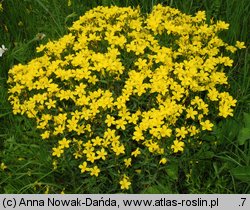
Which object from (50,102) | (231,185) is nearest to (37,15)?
(50,102)

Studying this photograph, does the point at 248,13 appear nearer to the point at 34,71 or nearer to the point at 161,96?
the point at 161,96

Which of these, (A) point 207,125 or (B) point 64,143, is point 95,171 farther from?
(A) point 207,125

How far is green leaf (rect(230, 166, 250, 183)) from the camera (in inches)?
108

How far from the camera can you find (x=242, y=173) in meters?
2.75

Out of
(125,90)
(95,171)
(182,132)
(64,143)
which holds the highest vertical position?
(125,90)

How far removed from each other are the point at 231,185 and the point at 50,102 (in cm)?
131

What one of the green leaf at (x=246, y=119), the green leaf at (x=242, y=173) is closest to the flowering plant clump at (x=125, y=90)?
the green leaf at (x=246, y=119)

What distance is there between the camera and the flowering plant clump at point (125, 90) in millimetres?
2791

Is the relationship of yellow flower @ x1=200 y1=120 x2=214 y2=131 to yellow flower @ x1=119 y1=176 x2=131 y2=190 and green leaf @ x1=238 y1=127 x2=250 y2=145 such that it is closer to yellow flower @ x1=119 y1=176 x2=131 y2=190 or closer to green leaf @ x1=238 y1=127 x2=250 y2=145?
green leaf @ x1=238 y1=127 x2=250 y2=145

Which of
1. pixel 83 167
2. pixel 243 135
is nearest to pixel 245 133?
pixel 243 135

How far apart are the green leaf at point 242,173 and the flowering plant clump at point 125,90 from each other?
1.06 ft

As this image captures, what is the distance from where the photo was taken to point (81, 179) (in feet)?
9.55

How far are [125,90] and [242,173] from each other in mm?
905

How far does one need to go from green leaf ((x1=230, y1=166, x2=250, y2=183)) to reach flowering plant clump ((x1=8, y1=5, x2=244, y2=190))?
324 millimetres
